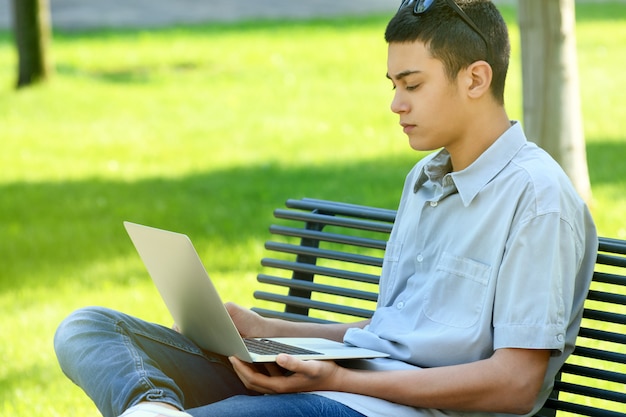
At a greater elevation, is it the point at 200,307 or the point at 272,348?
the point at 200,307

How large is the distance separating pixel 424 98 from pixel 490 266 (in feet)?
1.57

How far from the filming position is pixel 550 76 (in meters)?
6.84

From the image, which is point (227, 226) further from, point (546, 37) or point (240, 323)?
point (240, 323)

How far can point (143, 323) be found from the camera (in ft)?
10.9

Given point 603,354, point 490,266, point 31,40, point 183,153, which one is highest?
point 31,40

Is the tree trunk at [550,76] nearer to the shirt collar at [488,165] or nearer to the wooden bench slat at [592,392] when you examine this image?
the wooden bench slat at [592,392]

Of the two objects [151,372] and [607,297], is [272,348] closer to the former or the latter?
[151,372]

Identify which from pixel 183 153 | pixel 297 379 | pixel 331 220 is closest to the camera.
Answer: pixel 297 379

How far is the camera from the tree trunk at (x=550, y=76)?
6773mm

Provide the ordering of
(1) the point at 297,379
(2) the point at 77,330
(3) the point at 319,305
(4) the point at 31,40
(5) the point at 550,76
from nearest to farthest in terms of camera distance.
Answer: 1. (1) the point at 297,379
2. (2) the point at 77,330
3. (3) the point at 319,305
4. (5) the point at 550,76
5. (4) the point at 31,40

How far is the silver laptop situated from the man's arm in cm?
5

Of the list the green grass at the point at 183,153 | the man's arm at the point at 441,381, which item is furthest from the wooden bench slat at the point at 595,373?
the green grass at the point at 183,153

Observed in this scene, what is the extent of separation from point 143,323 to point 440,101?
3.53 ft

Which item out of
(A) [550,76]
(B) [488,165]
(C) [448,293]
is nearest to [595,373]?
(C) [448,293]
